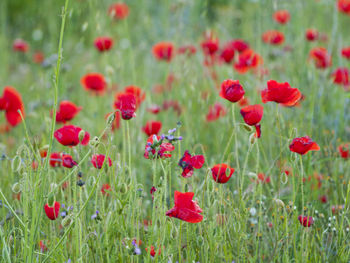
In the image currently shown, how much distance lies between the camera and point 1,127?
2639 millimetres

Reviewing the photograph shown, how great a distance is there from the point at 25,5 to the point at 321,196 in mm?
5124

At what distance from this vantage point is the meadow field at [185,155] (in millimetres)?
1216

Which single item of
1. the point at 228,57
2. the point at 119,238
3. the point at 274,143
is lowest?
the point at 119,238

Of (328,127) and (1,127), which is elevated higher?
(328,127)

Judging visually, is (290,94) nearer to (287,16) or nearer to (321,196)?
(321,196)

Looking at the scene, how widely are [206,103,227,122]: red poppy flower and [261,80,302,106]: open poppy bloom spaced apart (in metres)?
0.87

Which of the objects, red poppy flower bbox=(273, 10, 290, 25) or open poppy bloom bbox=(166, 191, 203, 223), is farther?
red poppy flower bbox=(273, 10, 290, 25)

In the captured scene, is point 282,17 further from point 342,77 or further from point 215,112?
point 215,112

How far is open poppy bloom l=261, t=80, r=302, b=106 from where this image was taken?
1302 millimetres

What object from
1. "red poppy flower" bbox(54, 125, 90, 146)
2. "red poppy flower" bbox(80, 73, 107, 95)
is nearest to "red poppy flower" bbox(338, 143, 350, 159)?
"red poppy flower" bbox(54, 125, 90, 146)

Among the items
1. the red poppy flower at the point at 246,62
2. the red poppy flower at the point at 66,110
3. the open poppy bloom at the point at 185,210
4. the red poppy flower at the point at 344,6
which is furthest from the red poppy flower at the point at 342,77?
the open poppy bloom at the point at 185,210

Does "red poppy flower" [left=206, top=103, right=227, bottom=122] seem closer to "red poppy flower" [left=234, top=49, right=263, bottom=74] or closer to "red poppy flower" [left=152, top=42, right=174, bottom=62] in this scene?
"red poppy flower" [left=234, top=49, right=263, bottom=74]

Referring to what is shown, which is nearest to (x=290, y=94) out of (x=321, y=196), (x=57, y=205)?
(x=321, y=196)

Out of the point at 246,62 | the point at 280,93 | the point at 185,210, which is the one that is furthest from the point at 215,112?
the point at 185,210
